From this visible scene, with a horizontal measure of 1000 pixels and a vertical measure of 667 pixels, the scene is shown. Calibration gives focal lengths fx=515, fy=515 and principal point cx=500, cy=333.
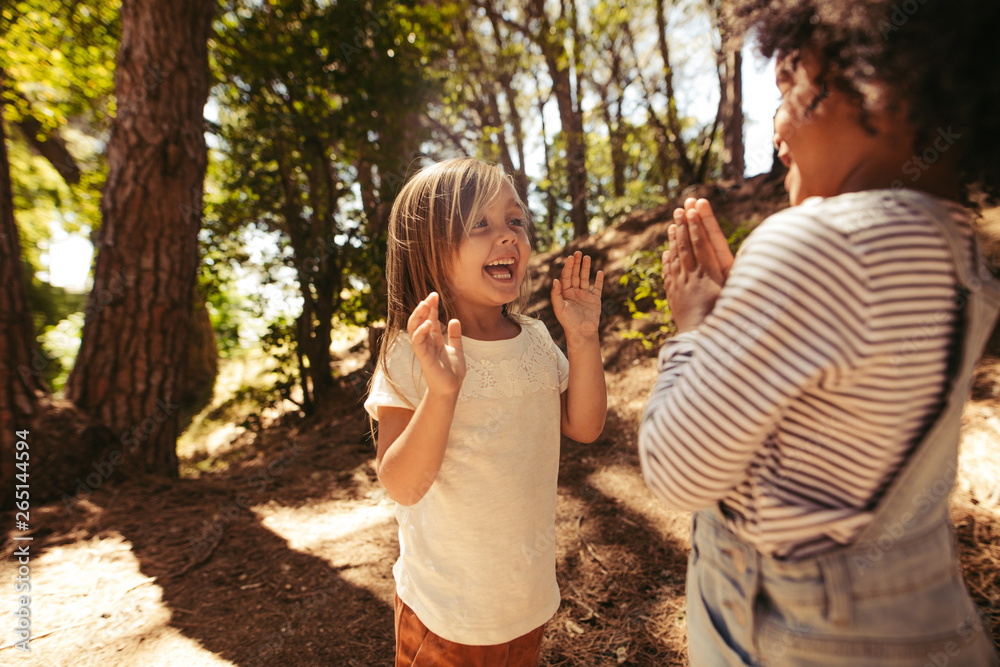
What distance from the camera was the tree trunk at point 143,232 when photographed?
141 inches

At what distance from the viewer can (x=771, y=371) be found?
2.46 ft

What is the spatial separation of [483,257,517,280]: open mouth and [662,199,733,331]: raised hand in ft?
1.56

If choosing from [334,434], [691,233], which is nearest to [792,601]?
[691,233]

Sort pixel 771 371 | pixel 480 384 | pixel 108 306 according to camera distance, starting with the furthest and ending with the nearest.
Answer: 1. pixel 108 306
2. pixel 480 384
3. pixel 771 371

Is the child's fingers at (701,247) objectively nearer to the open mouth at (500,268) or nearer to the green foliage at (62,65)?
the open mouth at (500,268)

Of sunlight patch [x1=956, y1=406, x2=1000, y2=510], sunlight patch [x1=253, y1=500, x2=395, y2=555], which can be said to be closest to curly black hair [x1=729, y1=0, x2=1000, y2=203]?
sunlight patch [x1=956, y1=406, x2=1000, y2=510]

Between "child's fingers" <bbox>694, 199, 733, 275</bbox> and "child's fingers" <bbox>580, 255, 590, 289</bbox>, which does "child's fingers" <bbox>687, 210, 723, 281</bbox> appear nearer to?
"child's fingers" <bbox>694, 199, 733, 275</bbox>

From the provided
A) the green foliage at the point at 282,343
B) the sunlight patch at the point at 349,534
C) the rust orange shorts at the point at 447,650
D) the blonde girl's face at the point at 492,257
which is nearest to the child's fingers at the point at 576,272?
the blonde girl's face at the point at 492,257

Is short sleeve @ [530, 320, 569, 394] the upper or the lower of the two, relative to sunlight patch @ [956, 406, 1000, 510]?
upper

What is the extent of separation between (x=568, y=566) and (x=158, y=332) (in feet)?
10.6

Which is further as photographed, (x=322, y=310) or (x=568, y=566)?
(x=322, y=310)

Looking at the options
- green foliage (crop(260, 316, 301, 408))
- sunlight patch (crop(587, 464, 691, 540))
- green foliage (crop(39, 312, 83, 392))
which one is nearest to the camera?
sunlight patch (crop(587, 464, 691, 540))

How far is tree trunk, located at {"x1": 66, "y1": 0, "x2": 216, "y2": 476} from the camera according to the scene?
11.7 feet

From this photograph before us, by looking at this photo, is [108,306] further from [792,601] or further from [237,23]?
[792,601]
